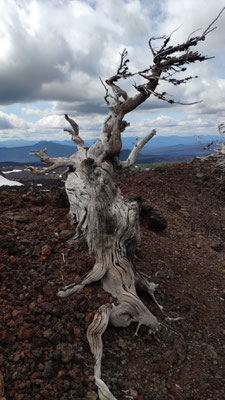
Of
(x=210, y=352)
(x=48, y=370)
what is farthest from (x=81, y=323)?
(x=210, y=352)

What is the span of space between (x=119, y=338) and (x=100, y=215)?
245 centimetres

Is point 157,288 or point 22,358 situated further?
point 157,288

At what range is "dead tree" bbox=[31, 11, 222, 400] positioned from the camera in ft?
17.1

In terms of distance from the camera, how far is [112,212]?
20.7 ft

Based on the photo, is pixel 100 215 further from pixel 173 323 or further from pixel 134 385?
pixel 134 385

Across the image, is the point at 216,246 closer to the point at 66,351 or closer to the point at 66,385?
the point at 66,351

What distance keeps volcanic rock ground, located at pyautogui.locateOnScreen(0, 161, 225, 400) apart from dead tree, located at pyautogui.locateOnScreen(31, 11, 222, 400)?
196 millimetres

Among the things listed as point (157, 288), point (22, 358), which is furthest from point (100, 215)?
point (22, 358)

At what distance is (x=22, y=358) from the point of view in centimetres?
394

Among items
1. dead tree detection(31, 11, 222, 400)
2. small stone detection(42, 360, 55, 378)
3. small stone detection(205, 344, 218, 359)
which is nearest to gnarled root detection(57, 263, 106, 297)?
dead tree detection(31, 11, 222, 400)

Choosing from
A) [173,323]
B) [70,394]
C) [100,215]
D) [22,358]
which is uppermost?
[100,215]

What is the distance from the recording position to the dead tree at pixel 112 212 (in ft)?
17.1

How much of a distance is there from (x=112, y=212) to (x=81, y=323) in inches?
93.8

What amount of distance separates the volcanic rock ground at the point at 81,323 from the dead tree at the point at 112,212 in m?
0.20
